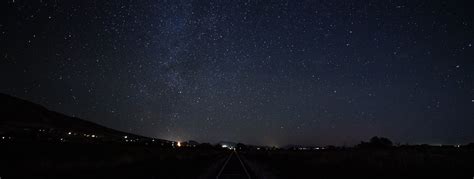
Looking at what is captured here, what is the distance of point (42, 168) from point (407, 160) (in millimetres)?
19808

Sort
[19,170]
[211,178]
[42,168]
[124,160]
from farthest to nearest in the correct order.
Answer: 1. [124,160]
2. [42,168]
3. [19,170]
4. [211,178]

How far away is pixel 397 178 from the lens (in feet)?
59.1

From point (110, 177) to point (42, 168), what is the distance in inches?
257

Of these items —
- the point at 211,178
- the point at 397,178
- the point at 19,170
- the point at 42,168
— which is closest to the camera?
the point at 397,178

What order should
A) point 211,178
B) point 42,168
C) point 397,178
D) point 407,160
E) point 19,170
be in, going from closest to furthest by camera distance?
point 397,178, point 211,178, point 19,170, point 42,168, point 407,160

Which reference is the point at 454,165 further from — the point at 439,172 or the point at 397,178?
the point at 397,178

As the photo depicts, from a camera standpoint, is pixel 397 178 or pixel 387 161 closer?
pixel 397 178

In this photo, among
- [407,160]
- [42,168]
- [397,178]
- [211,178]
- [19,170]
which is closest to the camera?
[397,178]

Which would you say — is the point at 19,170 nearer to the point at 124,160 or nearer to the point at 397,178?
the point at 124,160

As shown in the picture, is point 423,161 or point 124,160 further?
point 124,160

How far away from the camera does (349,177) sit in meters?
19.6

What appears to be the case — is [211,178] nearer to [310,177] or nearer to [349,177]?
[310,177]

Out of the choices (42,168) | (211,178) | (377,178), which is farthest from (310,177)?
(42,168)

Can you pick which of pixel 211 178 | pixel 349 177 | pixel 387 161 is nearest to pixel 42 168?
pixel 211 178
